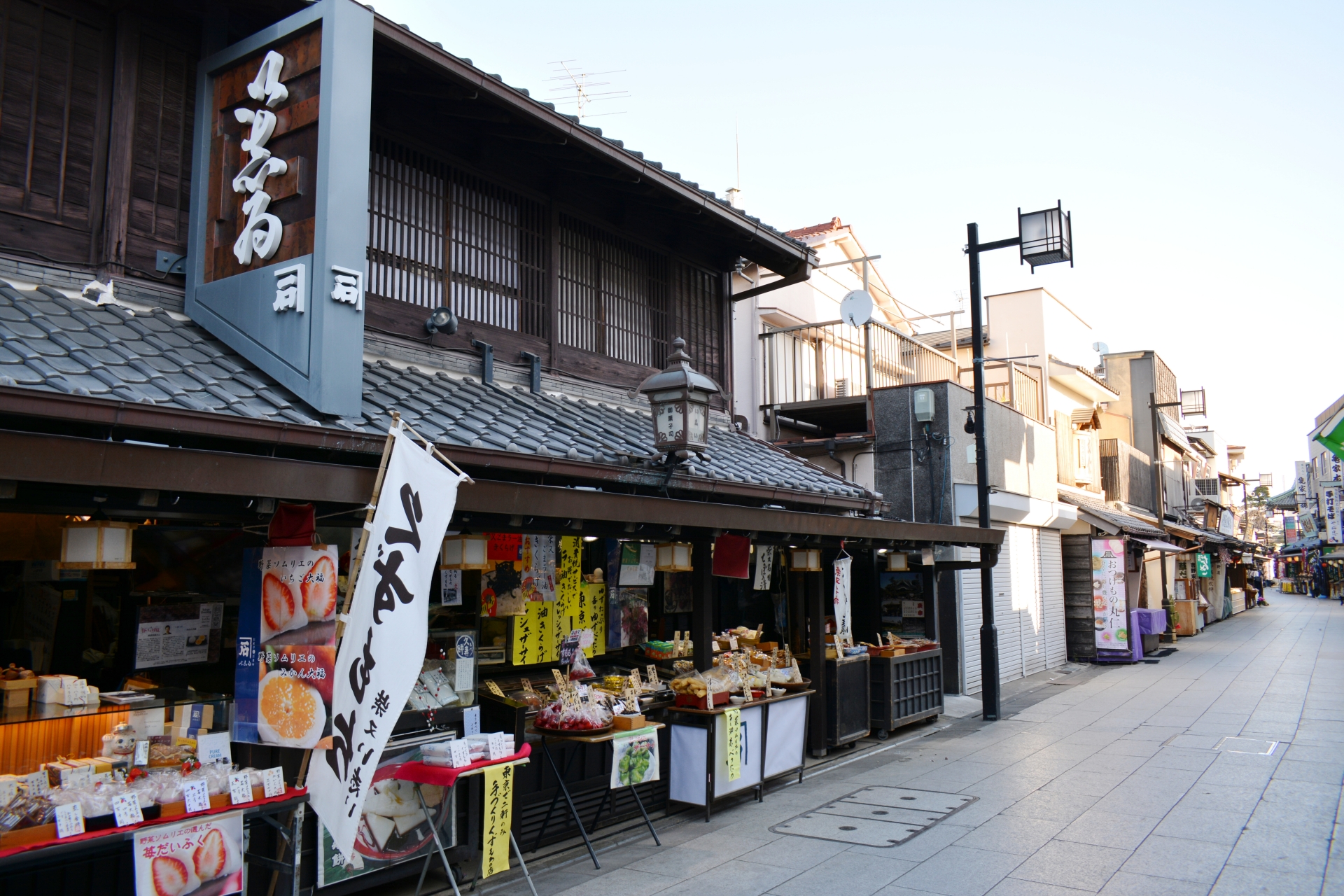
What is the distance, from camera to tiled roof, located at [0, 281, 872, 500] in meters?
5.39

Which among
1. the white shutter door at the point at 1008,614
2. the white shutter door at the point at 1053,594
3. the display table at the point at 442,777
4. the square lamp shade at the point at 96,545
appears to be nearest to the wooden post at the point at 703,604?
the display table at the point at 442,777

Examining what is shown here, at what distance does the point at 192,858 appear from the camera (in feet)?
17.4

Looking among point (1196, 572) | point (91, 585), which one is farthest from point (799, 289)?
point (1196, 572)

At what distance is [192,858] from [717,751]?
5.29 meters

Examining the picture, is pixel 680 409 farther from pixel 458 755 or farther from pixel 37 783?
pixel 37 783

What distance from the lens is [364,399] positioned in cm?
743

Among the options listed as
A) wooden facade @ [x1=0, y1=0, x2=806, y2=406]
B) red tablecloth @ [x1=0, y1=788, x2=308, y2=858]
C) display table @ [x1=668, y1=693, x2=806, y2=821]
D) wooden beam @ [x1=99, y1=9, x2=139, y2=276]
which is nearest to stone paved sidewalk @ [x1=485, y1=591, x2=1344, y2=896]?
display table @ [x1=668, y1=693, x2=806, y2=821]

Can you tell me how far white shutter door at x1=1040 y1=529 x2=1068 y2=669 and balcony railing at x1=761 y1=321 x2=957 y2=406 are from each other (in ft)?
20.0

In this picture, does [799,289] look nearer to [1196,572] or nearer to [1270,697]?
[1270,697]

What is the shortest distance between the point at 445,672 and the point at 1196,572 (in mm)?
40020

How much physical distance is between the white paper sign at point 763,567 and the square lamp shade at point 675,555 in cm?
256

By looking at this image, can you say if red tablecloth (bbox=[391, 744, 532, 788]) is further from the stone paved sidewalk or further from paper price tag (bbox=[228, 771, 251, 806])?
paper price tag (bbox=[228, 771, 251, 806])

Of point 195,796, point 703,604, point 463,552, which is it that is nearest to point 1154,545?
point 703,604

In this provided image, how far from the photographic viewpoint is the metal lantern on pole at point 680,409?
28.1 feet
